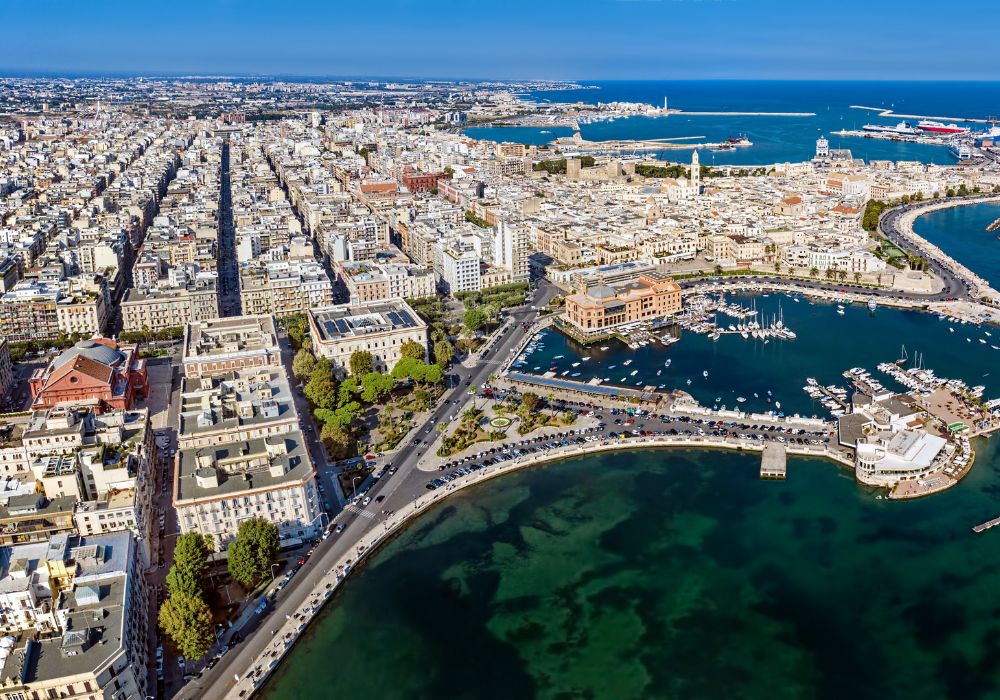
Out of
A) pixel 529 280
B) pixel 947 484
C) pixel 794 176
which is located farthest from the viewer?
pixel 794 176

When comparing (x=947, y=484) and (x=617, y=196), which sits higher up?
(x=617, y=196)

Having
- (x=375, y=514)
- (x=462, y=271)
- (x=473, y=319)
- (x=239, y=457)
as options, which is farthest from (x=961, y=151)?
(x=239, y=457)

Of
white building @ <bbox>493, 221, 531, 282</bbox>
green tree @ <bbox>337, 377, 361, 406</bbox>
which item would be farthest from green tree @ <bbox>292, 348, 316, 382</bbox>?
white building @ <bbox>493, 221, 531, 282</bbox>

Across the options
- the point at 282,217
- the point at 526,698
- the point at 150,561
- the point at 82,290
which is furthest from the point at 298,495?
the point at 282,217

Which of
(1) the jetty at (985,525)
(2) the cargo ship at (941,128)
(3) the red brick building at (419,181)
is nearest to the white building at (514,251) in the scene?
(1) the jetty at (985,525)

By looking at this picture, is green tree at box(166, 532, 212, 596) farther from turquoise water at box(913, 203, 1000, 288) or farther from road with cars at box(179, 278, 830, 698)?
turquoise water at box(913, 203, 1000, 288)

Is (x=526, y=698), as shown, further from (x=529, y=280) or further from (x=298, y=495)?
(x=529, y=280)

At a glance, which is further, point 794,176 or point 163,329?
point 794,176
